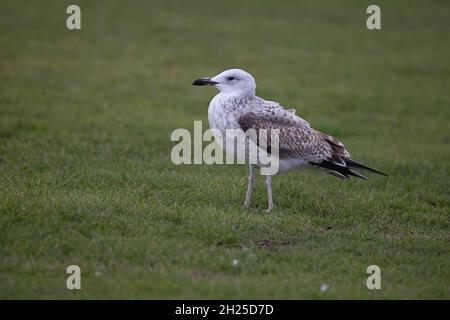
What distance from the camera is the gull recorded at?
8.57 m

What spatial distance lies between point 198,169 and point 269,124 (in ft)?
7.80

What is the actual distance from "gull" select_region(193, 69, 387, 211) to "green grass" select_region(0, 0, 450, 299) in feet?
2.04

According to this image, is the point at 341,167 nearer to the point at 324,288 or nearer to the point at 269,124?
the point at 269,124

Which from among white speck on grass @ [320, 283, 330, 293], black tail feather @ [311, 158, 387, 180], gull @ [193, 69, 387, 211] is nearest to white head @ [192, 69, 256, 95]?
gull @ [193, 69, 387, 211]

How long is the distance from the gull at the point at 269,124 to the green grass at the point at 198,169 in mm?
622

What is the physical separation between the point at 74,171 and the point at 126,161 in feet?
3.96

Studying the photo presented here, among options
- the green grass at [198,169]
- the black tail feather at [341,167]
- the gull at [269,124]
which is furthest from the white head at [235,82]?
the green grass at [198,169]

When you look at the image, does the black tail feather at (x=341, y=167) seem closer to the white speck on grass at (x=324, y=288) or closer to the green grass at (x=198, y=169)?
the green grass at (x=198, y=169)

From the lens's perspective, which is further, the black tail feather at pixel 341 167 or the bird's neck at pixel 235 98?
the black tail feather at pixel 341 167

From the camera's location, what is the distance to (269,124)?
28.6 feet

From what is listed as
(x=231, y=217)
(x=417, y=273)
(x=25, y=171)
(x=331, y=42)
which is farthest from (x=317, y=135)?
(x=331, y=42)

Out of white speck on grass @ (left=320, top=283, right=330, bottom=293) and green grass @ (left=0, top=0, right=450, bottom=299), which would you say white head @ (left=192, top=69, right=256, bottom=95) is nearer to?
green grass @ (left=0, top=0, right=450, bottom=299)

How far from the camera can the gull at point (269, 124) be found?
28.1ft

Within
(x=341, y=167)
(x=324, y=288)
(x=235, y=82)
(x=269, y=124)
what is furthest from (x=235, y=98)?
(x=324, y=288)
